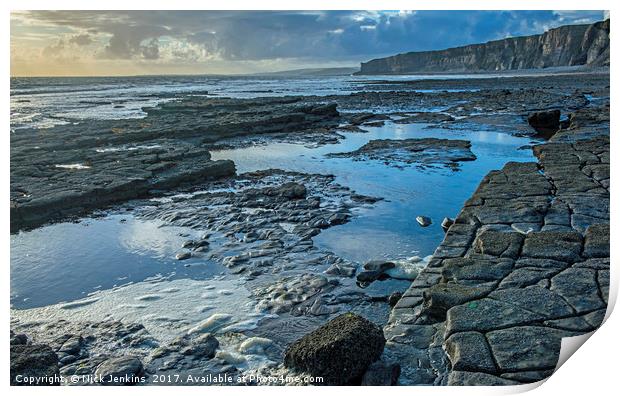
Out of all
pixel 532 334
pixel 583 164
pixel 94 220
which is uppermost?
pixel 583 164

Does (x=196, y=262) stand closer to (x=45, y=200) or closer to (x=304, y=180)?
(x=45, y=200)

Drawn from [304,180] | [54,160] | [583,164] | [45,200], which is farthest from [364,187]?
[54,160]

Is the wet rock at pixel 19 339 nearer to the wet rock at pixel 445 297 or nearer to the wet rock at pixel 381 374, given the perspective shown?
the wet rock at pixel 381 374

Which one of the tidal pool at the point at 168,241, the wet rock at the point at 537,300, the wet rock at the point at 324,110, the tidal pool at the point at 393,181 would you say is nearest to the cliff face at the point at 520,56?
the wet rock at the point at 324,110

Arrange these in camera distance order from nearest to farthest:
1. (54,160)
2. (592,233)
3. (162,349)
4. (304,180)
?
(162,349), (592,233), (304,180), (54,160)

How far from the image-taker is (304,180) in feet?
31.4

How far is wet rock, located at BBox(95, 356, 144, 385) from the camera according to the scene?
3527 mm

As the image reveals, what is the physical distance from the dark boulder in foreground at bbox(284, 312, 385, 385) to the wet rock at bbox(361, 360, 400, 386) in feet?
0.14

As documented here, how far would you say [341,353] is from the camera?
3346 mm

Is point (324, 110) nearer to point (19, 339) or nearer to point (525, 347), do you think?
point (19, 339)

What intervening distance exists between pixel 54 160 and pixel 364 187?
6327 mm

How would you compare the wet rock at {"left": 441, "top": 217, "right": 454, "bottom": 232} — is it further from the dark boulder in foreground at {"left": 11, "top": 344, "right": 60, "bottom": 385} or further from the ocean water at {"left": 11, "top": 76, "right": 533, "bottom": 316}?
the dark boulder in foreground at {"left": 11, "top": 344, "right": 60, "bottom": 385}

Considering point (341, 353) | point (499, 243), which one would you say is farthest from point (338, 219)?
point (341, 353)

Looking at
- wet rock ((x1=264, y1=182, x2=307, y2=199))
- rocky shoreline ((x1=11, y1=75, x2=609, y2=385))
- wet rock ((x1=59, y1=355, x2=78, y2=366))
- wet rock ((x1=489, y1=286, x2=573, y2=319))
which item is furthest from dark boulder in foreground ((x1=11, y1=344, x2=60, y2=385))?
wet rock ((x1=264, y1=182, x2=307, y2=199))
